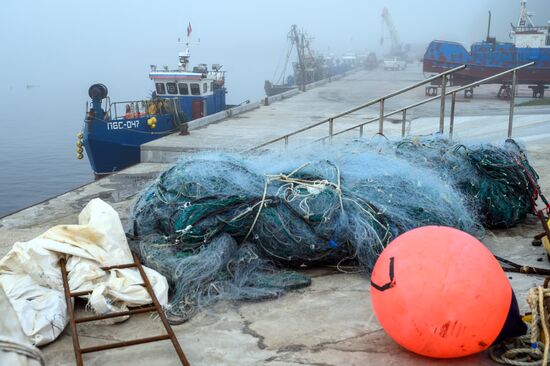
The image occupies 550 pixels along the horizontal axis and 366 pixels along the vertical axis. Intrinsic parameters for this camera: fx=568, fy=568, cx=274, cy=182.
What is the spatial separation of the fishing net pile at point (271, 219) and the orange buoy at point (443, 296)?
1.34 metres

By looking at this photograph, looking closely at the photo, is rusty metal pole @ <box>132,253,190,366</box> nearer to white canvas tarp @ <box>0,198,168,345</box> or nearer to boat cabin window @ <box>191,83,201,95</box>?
white canvas tarp @ <box>0,198,168,345</box>

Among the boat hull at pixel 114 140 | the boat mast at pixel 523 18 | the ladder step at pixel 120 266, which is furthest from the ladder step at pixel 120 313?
the boat mast at pixel 523 18

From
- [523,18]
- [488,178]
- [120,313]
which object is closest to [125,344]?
[120,313]

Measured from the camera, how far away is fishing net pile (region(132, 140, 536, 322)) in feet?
14.5

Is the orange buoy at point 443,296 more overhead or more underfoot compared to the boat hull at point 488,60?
more underfoot

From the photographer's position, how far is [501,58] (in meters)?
28.0

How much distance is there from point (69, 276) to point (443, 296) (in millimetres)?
2666

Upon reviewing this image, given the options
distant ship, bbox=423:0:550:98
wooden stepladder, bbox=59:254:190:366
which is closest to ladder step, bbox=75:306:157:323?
wooden stepladder, bbox=59:254:190:366

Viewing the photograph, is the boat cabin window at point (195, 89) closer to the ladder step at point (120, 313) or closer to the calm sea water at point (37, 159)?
the calm sea water at point (37, 159)

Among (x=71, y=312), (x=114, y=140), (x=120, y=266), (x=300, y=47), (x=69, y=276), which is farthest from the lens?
(x=300, y=47)

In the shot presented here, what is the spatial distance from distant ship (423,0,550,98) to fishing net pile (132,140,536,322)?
21.8 metres

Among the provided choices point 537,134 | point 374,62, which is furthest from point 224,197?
point 374,62

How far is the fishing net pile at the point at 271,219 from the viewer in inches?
174

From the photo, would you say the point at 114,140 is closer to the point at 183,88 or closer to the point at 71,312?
the point at 183,88
